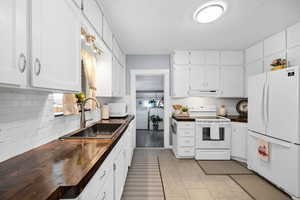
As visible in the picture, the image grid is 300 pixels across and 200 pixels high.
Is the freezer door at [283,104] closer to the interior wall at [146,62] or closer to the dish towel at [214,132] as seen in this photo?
the dish towel at [214,132]

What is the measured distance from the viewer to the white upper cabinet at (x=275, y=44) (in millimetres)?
2913

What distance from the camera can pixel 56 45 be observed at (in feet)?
3.41

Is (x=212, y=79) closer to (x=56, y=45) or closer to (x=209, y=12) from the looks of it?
(x=209, y=12)

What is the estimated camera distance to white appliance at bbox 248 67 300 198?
2.13 metres

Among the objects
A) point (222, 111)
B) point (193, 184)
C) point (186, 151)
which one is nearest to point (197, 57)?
point (222, 111)

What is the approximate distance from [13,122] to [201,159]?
3413 mm

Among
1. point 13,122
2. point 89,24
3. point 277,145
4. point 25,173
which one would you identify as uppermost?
point 89,24

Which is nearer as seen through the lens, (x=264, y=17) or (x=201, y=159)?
(x=264, y=17)

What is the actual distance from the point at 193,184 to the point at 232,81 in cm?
267

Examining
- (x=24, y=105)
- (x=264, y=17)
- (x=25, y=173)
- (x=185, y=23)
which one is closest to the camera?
(x=25, y=173)

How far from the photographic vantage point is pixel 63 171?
89 centimetres

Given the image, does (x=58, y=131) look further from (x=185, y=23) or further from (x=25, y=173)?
(x=185, y=23)

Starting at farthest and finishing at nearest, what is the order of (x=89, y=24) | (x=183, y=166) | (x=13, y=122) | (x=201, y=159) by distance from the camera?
(x=201, y=159) → (x=183, y=166) → (x=89, y=24) → (x=13, y=122)

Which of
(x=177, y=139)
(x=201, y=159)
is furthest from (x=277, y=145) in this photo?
(x=177, y=139)
